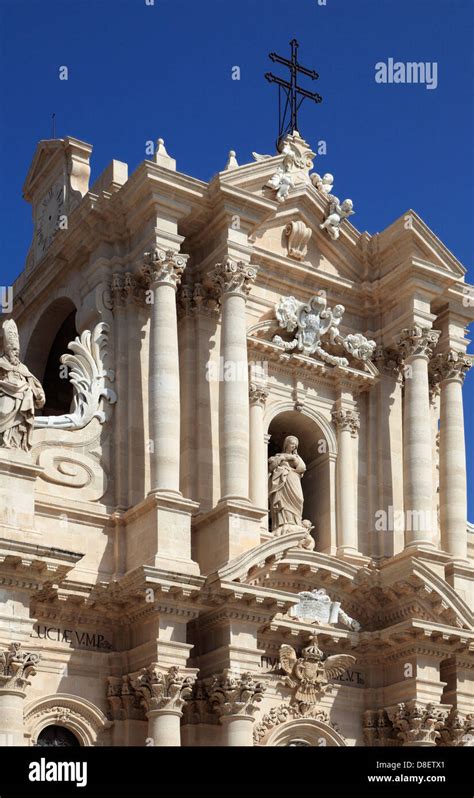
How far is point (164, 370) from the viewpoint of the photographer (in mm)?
27359

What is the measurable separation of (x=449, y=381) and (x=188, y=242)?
18.7ft

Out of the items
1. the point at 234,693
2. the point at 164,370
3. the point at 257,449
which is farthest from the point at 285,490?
the point at 234,693

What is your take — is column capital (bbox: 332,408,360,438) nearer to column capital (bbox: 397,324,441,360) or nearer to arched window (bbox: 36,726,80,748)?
column capital (bbox: 397,324,441,360)

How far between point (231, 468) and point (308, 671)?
363 centimetres

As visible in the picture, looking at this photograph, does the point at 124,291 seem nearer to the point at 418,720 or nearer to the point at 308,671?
the point at 308,671

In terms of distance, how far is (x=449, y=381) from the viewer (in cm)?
3150

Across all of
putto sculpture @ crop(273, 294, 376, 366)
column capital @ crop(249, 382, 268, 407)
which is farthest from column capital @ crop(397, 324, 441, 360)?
column capital @ crop(249, 382, 268, 407)

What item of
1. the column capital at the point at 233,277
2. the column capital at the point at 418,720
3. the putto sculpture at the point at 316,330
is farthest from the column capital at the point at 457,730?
the column capital at the point at 233,277

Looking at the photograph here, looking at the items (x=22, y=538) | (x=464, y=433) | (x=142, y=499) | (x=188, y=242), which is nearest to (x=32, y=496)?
(x=22, y=538)

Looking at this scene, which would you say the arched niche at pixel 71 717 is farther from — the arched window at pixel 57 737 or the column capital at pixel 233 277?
the column capital at pixel 233 277

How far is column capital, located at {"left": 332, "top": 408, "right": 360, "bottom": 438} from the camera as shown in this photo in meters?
30.6

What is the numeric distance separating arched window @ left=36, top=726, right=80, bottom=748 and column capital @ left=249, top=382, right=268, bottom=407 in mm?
6922
